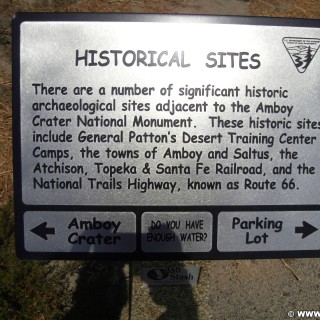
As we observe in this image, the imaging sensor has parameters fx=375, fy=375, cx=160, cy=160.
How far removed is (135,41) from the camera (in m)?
1.97

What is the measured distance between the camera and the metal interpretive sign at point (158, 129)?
196 cm

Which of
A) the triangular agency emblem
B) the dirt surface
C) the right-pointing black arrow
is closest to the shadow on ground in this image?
the dirt surface

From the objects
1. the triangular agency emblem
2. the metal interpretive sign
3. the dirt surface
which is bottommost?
the dirt surface

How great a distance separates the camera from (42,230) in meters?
2.06

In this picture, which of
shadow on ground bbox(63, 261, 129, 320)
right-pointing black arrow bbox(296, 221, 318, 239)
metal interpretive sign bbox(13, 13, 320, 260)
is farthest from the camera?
shadow on ground bbox(63, 261, 129, 320)

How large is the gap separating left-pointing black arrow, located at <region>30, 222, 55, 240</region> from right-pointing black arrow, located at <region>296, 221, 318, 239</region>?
138 cm

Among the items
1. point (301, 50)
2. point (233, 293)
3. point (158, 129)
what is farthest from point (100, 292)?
point (301, 50)

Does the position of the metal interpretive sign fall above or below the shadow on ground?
above

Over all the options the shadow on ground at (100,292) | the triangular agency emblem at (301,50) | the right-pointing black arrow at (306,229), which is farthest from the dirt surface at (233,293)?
the triangular agency emblem at (301,50)

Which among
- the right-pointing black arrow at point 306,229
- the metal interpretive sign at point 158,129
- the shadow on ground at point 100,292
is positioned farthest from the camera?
the shadow on ground at point 100,292

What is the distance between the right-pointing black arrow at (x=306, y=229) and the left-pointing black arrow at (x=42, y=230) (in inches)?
54.4

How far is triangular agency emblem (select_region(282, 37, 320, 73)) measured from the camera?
1999 millimetres

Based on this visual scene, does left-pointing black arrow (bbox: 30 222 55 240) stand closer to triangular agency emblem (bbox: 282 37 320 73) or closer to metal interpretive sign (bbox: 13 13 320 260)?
metal interpretive sign (bbox: 13 13 320 260)

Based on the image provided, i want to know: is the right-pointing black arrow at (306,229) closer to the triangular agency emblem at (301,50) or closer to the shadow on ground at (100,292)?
the triangular agency emblem at (301,50)
